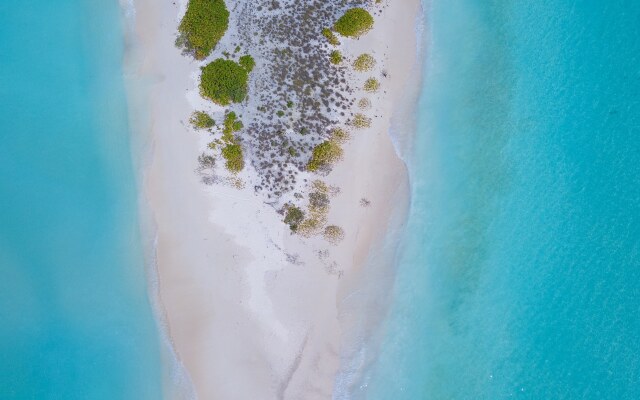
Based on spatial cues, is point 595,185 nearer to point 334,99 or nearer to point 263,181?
point 334,99

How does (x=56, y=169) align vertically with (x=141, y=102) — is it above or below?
below

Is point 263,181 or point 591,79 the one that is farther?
point 591,79

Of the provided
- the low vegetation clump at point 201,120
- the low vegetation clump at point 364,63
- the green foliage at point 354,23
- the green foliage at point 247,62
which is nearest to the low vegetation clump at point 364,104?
the low vegetation clump at point 364,63

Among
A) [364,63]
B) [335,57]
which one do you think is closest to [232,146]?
[335,57]

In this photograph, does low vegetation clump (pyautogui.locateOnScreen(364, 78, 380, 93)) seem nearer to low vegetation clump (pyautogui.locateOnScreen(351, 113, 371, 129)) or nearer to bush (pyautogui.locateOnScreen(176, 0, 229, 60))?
low vegetation clump (pyautogui.locateOnScreen(351, 113, 371, 129))

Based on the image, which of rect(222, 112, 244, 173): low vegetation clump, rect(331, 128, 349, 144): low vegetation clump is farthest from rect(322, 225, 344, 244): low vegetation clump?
rect(222, 112, 244, 173): low vegetation clump

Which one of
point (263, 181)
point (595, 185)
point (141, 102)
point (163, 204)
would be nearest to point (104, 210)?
point (163, 204)

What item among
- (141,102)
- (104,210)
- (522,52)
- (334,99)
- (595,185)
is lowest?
(104,210)
